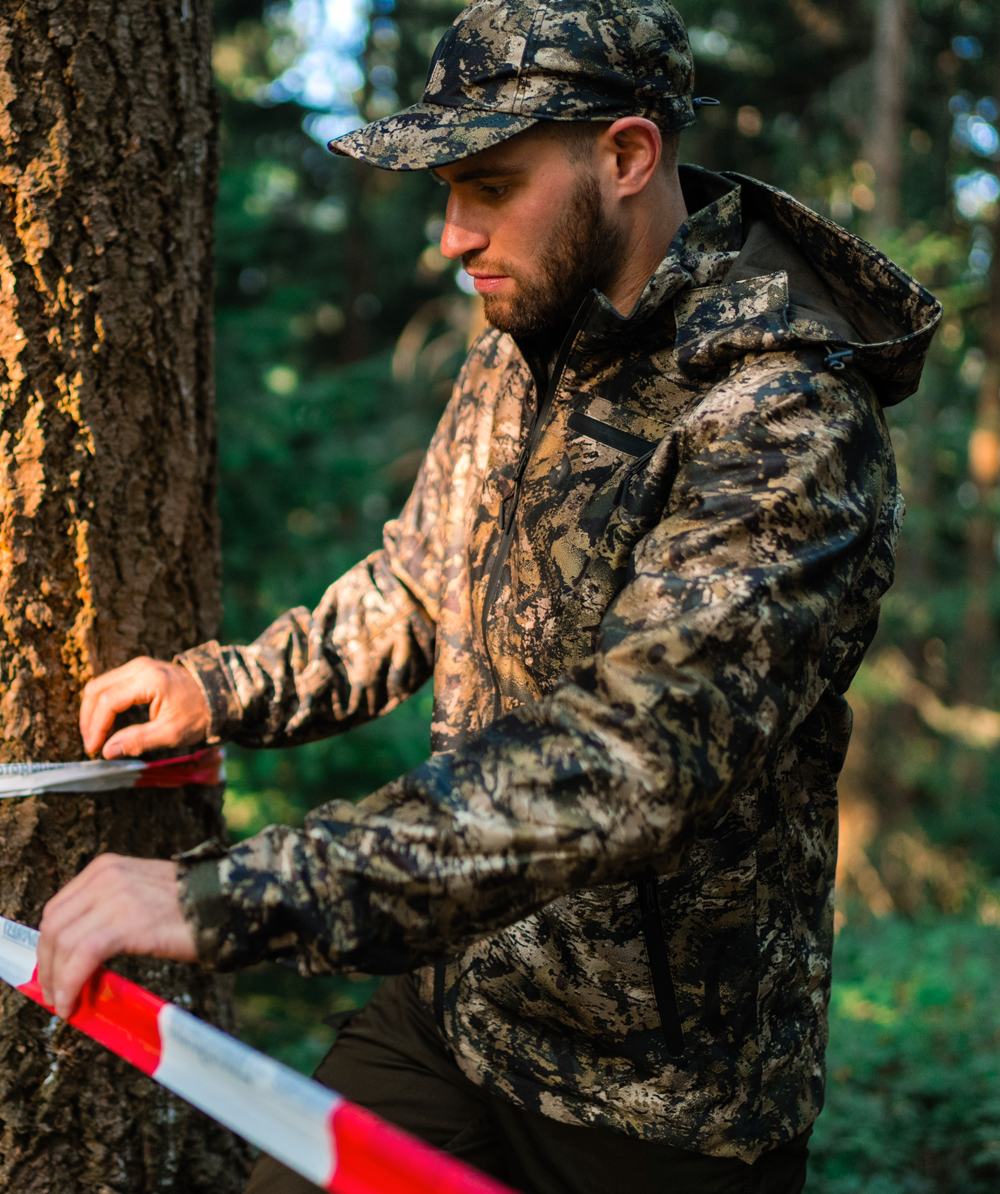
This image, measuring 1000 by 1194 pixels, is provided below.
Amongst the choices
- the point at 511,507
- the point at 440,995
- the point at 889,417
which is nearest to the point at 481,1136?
the point at 440,995

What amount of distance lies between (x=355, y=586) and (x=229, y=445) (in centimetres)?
323

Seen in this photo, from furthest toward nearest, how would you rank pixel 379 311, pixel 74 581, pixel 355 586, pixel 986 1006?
pixel 379 311 → pixel 986 1006 → pixel 355 586 → pixel 74 581

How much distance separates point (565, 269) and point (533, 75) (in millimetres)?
333

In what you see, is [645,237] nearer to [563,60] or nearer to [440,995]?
[563,60]

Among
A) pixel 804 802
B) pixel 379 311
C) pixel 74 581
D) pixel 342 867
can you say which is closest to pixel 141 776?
pixel 74 581

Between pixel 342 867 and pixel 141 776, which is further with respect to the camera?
pixel 141 776

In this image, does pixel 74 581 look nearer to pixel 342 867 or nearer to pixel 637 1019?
pixel 342 867

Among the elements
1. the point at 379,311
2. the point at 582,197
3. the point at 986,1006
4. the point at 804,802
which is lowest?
the point at 986,1006

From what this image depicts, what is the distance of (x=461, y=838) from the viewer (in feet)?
4.24

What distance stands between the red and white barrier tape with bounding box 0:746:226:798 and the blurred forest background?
8.98ft

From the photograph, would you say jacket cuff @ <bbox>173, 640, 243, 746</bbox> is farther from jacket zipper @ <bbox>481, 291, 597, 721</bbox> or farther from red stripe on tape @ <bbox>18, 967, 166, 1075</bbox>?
red stripe on tape @ <bbox>18, 967, 166, 1075</bbox>

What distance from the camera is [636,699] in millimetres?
1317

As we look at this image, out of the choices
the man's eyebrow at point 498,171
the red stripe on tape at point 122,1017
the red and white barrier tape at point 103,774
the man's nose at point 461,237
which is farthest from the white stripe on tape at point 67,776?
the man's eyebrow at point 498,171

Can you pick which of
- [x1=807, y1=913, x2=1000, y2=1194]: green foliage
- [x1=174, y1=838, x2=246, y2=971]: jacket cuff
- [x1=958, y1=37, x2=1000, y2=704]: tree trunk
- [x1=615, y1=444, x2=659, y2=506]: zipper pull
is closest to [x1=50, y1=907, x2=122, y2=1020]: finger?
[x1=174, y1=838, x2=246, y2=971]: jacket cuff
